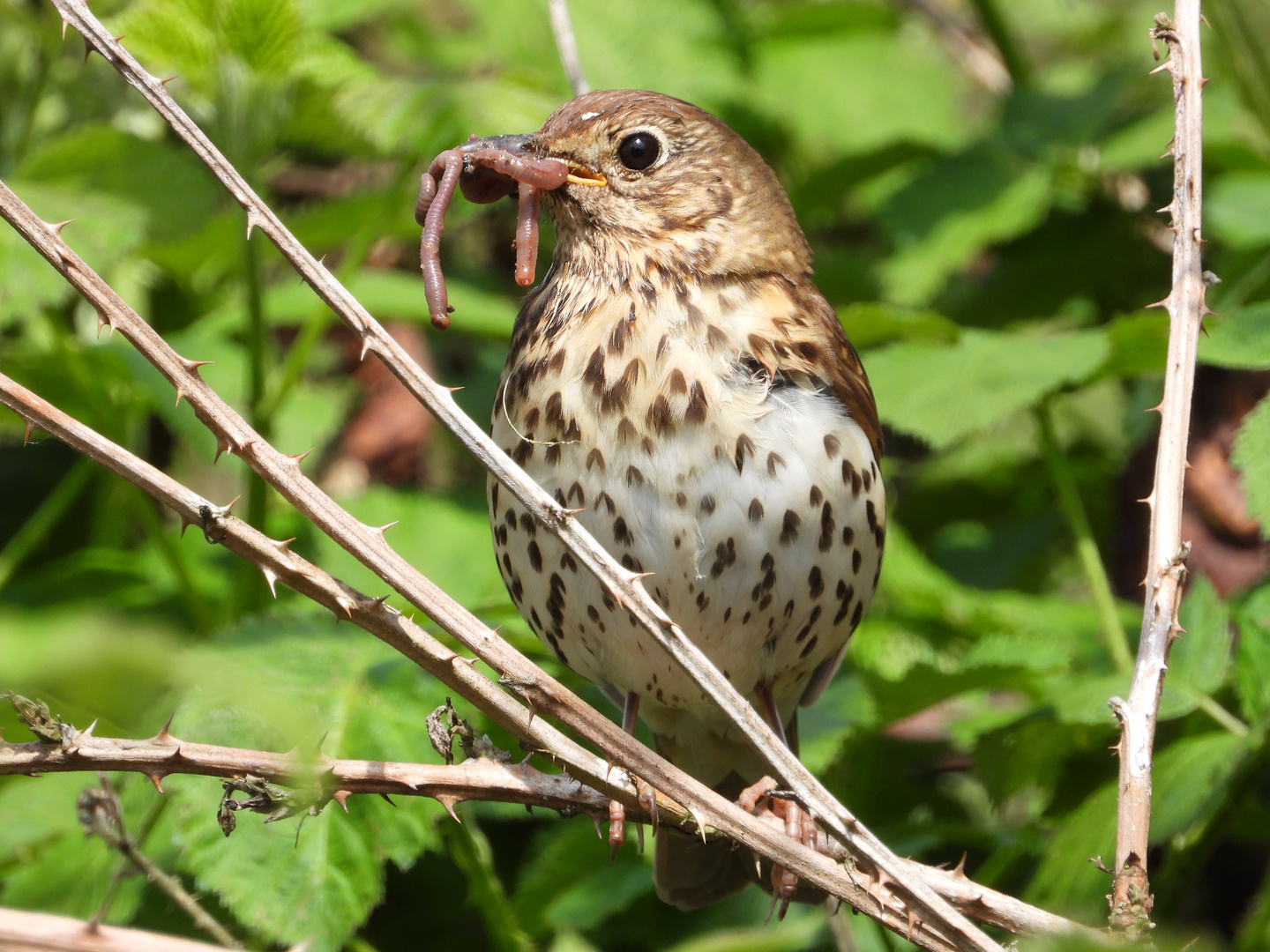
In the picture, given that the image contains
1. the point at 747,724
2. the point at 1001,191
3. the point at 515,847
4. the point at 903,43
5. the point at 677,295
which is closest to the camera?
the point at 747,724

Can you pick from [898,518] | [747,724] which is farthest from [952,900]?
[898,518]

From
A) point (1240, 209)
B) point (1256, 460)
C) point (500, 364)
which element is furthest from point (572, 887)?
point (1240, 209)

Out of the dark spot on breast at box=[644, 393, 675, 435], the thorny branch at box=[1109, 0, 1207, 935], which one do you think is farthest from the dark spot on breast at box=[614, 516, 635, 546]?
the thorny branch at box=[1109, 0, 1207, 935]

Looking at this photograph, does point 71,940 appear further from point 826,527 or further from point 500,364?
point 500,364

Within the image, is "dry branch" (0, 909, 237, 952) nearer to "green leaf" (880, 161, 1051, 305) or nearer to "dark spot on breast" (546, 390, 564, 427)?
"dark spot on breast" (546, 390, 564, 427)

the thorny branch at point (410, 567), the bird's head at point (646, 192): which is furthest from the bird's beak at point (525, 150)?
the thorny branch at point (410, 567)

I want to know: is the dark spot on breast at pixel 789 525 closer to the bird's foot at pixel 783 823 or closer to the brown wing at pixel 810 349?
the brown wing at pixel 810 349

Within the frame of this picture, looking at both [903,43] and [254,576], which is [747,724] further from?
[903,43]
